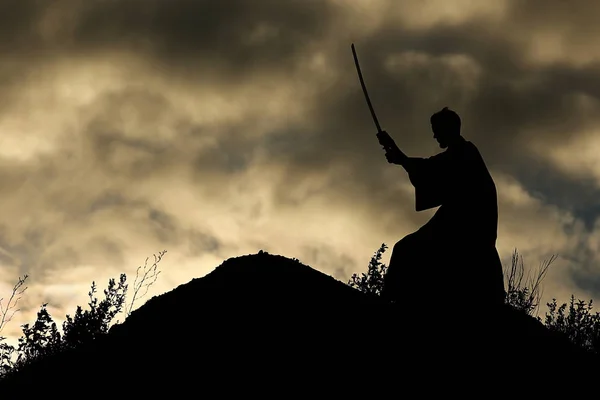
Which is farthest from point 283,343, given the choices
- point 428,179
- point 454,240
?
point 428,179

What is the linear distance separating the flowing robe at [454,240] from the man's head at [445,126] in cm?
14

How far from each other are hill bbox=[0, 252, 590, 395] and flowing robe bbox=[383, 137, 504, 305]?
335mm

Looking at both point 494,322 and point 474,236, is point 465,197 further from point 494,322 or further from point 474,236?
point 494,322

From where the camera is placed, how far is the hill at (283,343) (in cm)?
789

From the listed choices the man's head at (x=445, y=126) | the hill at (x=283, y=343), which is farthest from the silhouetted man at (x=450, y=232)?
the hill at (x=283, y=343)

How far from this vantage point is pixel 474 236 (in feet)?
27.5

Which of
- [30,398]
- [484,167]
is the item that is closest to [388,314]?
[484,167]

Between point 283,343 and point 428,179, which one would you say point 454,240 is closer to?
point 428,179

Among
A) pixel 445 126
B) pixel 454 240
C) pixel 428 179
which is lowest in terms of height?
pixel 454 240

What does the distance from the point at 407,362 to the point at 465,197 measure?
6.97ft

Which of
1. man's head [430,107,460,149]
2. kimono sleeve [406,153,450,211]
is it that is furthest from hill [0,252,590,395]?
man's head [430,107,460,149]

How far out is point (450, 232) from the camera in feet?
27.5

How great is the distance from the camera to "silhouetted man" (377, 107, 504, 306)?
826cm

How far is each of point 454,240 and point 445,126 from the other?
144 centimetres
